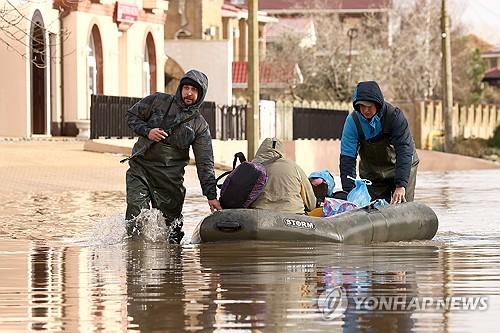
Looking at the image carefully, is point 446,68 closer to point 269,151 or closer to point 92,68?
point 92,68

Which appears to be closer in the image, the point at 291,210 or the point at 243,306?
the point at 243,306

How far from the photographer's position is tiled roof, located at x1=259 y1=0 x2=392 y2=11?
332 feet

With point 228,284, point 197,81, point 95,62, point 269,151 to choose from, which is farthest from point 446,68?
point 228,284

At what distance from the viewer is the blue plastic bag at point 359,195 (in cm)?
1719

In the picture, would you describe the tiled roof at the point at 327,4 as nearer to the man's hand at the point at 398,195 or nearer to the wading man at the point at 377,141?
the wading man at the point at 377,141

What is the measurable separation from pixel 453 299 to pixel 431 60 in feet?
253

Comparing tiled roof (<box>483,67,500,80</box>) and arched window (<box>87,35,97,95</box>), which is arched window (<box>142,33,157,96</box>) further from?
tiled roof (<box>483,67,500,80</box>)

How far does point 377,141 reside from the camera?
1764 centimetres

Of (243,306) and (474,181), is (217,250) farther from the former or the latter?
(474,181)

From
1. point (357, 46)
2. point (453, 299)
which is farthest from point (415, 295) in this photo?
point (357, 46)

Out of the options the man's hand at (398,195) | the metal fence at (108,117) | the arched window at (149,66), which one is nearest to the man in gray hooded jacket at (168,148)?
the man's hand at (398,195)

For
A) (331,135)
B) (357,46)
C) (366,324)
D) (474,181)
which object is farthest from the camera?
(357,46)

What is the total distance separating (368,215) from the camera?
16.8 m

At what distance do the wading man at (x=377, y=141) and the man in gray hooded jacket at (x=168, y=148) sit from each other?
5.63 ft
